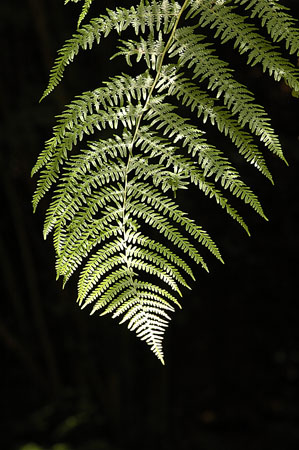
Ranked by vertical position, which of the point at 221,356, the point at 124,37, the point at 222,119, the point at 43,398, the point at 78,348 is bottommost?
the point at 43,398

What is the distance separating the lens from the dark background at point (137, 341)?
123 inches

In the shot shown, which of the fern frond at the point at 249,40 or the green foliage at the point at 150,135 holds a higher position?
the fern frond at the point at 249,40

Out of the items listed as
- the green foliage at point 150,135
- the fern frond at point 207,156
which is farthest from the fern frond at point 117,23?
the fern frond at point 207,156

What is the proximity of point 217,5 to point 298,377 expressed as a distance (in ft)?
11.2

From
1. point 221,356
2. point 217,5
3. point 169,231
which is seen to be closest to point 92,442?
point 221,356

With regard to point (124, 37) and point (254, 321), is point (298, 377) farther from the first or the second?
point (124, 37)

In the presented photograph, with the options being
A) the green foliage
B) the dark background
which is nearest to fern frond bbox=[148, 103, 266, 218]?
the green foliage

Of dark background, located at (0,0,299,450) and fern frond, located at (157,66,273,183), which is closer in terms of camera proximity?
fern frond, located at (157,66,273,183)

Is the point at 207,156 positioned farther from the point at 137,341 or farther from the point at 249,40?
the point at 137,341

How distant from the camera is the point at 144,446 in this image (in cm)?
342

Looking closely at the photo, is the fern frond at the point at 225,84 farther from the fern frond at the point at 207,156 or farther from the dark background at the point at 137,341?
the dark background at the point at 137,341

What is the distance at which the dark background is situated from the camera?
3123 millimetres

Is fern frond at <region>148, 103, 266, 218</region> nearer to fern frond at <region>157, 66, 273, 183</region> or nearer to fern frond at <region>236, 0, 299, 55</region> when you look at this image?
fern frond at <region>157, 66, 273, 183</region>

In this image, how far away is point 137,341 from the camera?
11.1ft
